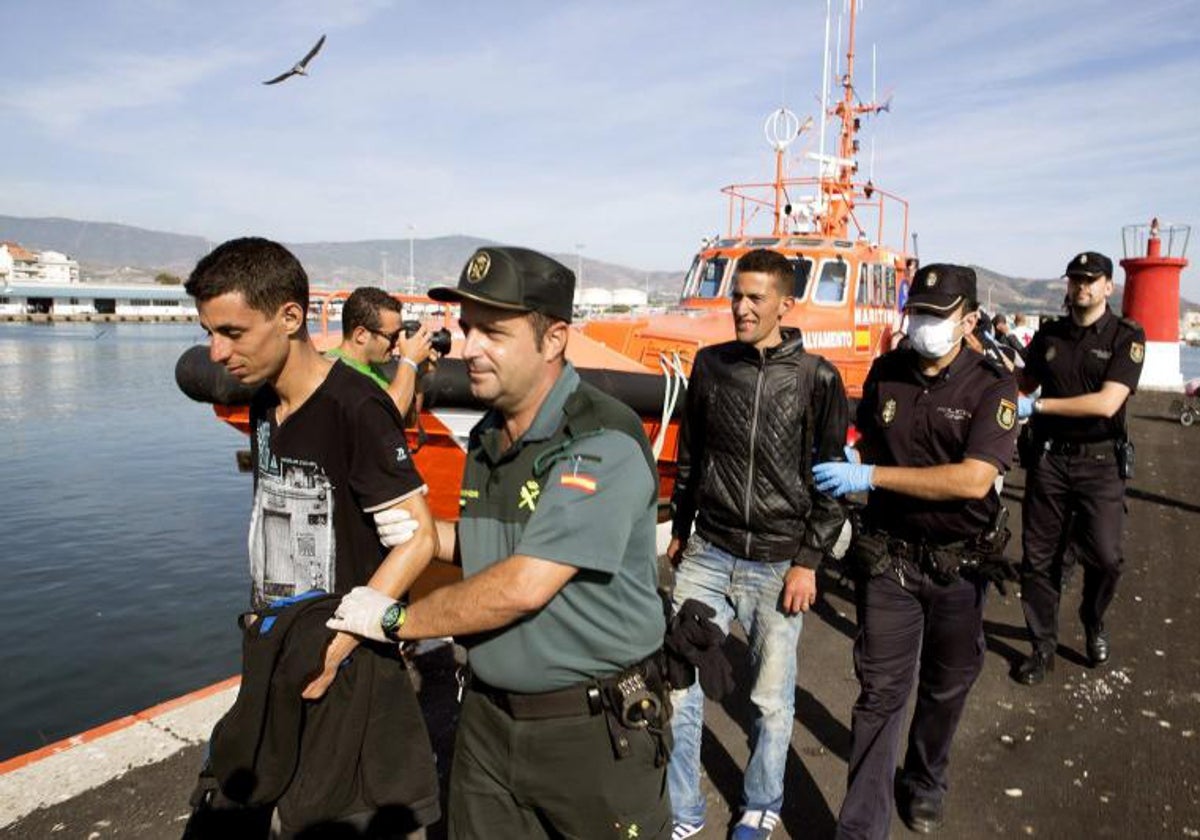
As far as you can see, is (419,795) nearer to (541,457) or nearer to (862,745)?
(541,457)

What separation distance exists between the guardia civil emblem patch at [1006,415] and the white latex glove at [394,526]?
2.06 meters

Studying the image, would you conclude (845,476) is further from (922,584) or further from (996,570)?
(996,570)

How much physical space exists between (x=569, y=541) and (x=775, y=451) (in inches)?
61.3

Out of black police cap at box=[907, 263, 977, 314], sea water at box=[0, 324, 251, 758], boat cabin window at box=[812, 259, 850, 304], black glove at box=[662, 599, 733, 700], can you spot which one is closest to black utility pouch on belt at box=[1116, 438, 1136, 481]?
black police cap at box=[907, 263, 977, 314]

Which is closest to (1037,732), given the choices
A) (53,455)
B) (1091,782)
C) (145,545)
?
(1091,782)

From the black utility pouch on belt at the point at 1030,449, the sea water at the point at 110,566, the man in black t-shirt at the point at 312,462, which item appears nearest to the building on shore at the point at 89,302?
Answer: the sea water at the point at 110,566

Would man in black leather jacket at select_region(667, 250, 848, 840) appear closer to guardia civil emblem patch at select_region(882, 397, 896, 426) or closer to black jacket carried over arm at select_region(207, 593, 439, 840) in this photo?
guardia civil emblem patch at select_region(882, 397, 896, 426)

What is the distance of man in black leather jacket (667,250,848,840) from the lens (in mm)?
2957

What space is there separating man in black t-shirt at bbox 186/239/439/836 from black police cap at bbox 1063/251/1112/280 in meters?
3.98

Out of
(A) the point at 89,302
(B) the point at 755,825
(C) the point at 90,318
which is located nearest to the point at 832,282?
(B) the point at 755,825

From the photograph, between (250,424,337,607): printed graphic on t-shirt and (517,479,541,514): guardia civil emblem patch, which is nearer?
(517,479,541,514): guardia civil emblem patch

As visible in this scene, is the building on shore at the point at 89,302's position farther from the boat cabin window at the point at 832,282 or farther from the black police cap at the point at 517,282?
the black police cap at the point at 517,282

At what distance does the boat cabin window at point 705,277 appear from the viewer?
8336 mm

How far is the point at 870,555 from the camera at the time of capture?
119 inches
